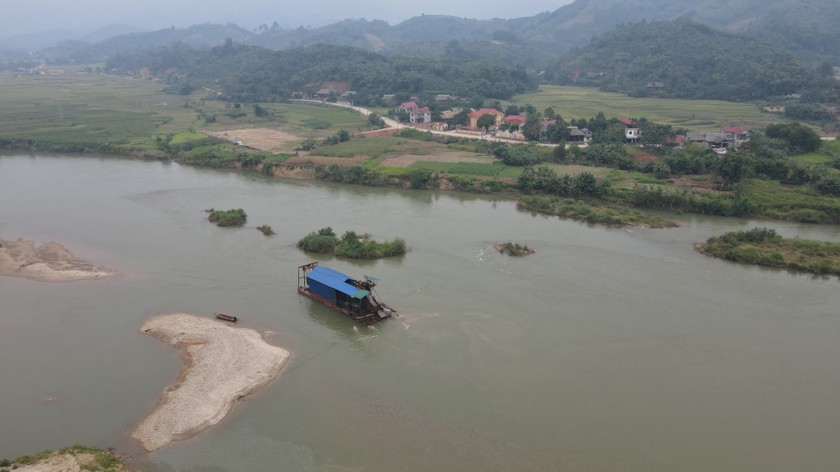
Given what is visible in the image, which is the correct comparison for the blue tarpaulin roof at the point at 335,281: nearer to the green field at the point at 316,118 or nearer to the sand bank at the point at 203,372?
the sand bank at the point at 203,372

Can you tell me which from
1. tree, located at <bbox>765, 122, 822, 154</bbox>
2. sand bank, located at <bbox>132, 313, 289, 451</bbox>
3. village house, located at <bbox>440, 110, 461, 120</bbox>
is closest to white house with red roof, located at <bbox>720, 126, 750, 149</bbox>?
tree, located at <bbox>765, 122, 822, 154</bbox>

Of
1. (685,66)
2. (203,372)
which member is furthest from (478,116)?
(203,372)

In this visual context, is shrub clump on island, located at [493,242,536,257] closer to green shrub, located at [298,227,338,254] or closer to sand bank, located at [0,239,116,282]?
green shrub, located at [298,227,338,254]

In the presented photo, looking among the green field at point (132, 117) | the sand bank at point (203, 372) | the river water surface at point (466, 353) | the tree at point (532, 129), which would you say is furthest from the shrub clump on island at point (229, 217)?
the tree at point (532, 129)

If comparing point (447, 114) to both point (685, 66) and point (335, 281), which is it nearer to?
point (685, 66)

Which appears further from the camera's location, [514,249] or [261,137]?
[261,137]

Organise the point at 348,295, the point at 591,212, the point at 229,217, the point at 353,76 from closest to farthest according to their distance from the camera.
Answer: the point at 348,295
the point at 229,217
the point at 591,212
the point at 353,76
